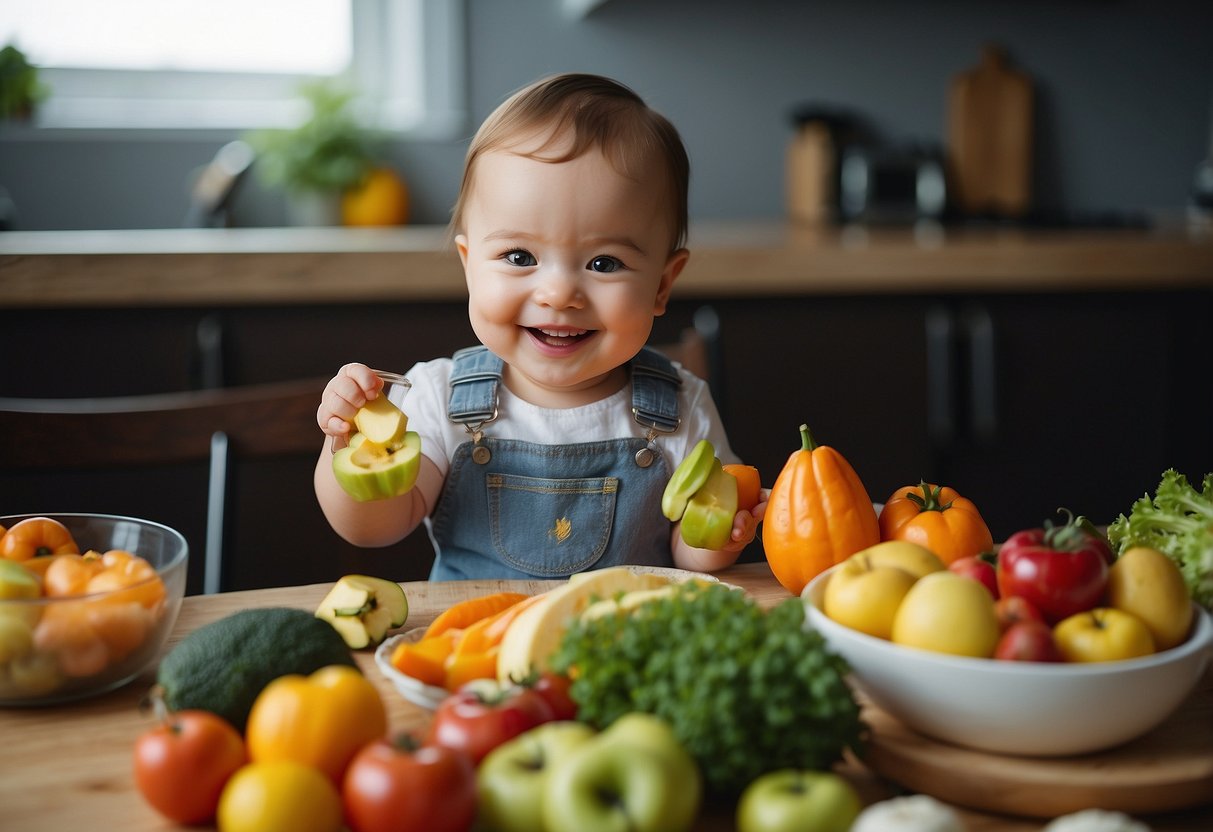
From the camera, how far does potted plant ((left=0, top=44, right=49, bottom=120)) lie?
2.95 metres

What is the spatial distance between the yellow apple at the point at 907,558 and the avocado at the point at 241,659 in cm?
39

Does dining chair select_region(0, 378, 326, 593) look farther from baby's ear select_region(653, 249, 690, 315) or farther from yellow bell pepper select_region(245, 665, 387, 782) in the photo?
yellow bell pepper select_region(245, 665, 387, 782)

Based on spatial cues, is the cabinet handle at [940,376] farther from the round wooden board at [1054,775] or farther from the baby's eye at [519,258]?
the round wooden board at [1054,775]

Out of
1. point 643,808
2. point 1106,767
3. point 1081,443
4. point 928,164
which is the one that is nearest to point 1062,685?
point 1106,767

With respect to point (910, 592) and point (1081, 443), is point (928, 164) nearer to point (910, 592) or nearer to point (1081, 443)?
point (1081, 443)

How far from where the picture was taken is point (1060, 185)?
3.63 metres

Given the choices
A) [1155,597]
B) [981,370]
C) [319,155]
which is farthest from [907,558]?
[319,155]

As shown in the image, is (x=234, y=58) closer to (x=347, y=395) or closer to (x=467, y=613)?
(x=347, y=395)

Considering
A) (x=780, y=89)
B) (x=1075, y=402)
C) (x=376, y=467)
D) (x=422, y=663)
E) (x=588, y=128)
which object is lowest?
(x=1075, y=402)

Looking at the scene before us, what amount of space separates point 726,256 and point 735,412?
358 millimetres

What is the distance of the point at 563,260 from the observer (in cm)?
125

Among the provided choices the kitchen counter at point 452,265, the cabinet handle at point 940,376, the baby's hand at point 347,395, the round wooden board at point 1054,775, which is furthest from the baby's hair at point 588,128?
the cabinet handle at point 940,376

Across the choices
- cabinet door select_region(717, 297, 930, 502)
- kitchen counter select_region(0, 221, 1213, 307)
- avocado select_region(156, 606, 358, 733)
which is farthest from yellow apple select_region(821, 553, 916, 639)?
cabinet door select_region(717, 297, 930, 502)

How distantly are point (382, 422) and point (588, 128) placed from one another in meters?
0.41
